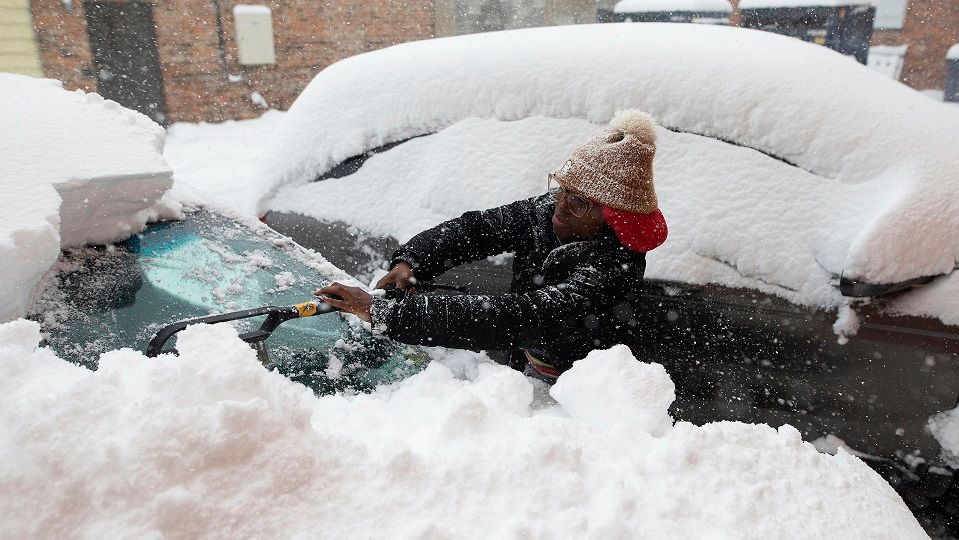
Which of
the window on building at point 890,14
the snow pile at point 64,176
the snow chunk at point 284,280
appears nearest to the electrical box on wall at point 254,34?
the snow pile at point 64,176

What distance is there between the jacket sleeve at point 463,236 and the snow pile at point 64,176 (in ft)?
2.90

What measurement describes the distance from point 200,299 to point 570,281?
45.3 inches

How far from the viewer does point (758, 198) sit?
214cm

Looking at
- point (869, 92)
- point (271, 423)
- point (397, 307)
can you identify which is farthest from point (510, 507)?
point (869, 92)

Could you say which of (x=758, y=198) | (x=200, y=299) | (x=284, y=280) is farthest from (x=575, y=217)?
(x=200, y=299)

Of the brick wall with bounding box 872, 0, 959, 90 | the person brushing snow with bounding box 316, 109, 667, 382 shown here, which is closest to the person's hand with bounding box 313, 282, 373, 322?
the person brushing snow with bounding box 316, 109, 667, 382

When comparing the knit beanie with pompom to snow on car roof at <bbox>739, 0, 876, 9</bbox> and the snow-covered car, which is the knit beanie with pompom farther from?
snow on car roof at <bbox>739, 0, 876, 9</bbox>

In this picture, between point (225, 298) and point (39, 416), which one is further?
point (225, 298)

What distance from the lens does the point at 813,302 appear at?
212cm

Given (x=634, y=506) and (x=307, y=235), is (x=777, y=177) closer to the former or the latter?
(x=634, y=506)

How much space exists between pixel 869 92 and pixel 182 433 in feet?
Answer: 8.27

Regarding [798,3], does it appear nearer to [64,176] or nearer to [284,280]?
[284,280]

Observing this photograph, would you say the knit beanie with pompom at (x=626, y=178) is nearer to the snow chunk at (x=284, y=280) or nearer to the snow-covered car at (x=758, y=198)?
the snow-covered car at (x=758, y=198)

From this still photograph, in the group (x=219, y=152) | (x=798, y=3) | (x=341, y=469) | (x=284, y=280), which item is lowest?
(x=219, y=152)
